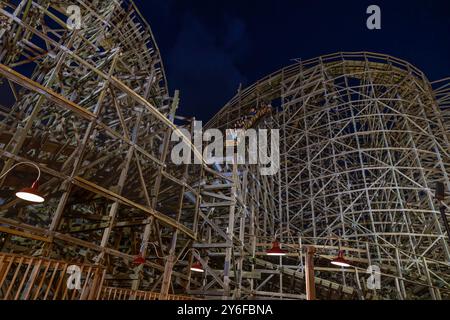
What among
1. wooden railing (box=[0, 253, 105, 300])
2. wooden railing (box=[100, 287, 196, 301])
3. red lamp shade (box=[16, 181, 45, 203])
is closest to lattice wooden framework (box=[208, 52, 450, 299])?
wooden railing (box=[100, 287, 196, 301])

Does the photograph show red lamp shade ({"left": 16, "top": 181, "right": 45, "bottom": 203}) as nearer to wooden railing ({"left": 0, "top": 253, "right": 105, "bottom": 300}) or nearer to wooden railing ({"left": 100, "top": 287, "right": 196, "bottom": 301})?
wooden railing ({"left": 0, "top": 253, "right": 105, "bottom": 300})

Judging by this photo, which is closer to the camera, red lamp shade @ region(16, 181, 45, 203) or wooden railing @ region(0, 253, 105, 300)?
wooden railing @ region(0, 253, 105, 300)

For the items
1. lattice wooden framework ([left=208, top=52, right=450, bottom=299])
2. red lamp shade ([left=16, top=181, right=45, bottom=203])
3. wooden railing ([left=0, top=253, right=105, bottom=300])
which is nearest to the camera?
wooden railing ([left=0, top=253, right=105, bottom=300])

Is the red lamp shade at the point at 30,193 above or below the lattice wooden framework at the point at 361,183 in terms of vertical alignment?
below

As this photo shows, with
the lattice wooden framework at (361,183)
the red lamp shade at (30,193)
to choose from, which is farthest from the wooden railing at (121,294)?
the lattice wooden framework at (361,183)

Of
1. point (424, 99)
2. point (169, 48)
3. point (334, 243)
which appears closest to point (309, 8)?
point (169, 48)

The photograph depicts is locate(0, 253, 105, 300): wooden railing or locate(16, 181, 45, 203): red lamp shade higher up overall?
locate(16, 181, 45, 203): red lamp shade

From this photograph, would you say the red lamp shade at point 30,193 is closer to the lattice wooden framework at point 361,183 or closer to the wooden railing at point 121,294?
the wooden railing at point 121,294

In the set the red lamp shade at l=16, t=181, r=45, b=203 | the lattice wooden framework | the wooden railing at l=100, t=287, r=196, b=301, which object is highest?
the lattice wooden framework

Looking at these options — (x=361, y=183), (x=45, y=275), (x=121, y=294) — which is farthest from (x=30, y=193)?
(x=361, y=183)

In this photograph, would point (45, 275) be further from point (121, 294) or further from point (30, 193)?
point (121, 294)

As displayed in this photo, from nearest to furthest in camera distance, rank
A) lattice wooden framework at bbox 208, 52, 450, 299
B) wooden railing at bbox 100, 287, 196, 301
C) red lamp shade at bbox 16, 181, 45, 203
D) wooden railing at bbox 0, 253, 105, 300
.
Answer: wooden railing at bbox 0, 253, 105, 300, red lamp shade at bbox 16, 181, 45, 203, wooden railing at bbox 100, 287, 196, 301, lattice wooden framework at bbox 208, 52, 450, 299

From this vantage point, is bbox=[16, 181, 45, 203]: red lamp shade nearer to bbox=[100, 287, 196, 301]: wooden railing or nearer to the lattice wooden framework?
bbox=[100, 287, 196, 301]: wooden railing

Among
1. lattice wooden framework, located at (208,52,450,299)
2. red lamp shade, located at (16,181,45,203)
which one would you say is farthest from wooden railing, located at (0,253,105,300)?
lattice wooden framework, located at (208,52,450,299)
